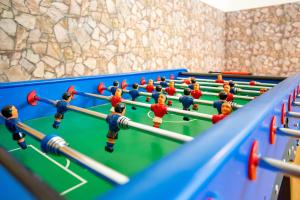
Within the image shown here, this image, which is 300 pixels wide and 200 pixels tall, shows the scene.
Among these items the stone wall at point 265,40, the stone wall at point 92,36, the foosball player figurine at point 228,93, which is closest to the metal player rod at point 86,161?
the foosball player figurine at point 228,93

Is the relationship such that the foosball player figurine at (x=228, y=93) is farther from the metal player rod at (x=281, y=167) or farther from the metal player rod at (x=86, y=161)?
the metal player rod at (x=86, y=161)

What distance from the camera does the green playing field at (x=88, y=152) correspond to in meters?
0.65

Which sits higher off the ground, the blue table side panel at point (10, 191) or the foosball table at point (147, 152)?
the foosball table at point (147, 152)

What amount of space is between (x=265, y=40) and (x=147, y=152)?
5156mm

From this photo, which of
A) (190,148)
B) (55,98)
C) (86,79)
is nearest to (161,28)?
(86,79)

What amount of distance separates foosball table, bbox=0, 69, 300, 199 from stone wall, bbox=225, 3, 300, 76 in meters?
4.23

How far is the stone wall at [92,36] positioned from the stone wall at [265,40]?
5.02ft

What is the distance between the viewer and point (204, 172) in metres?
0.28

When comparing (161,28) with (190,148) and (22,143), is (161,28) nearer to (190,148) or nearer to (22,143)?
(22,143)

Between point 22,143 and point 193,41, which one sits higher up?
point 193,41

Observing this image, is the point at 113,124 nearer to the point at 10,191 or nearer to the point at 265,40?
the point at 10,191

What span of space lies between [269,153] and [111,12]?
7.87 ft

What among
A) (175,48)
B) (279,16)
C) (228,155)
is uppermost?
(279,16)

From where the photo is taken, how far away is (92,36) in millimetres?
2434
